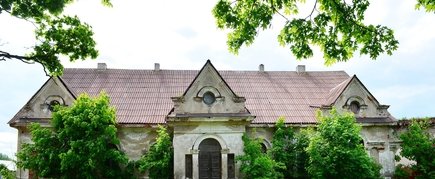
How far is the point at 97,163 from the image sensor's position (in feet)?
Result: 62.8

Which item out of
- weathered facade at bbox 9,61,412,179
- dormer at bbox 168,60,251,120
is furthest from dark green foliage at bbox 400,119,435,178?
dormer at bbox 168,60,251,120

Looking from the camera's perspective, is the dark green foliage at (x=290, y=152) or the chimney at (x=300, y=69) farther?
the chimney at (x=300, y=69)

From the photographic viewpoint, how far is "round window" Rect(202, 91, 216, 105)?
19984 mm

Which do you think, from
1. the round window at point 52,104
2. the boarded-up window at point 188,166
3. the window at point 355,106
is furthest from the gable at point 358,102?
the round window at point 52,104

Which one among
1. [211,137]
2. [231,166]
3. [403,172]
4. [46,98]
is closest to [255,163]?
[231,166]

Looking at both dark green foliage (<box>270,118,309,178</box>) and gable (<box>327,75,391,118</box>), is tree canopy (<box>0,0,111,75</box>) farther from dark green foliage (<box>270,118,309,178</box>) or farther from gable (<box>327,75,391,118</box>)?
gable (<box>327,75,391,118</box>)

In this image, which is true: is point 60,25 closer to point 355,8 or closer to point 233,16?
point 233,16

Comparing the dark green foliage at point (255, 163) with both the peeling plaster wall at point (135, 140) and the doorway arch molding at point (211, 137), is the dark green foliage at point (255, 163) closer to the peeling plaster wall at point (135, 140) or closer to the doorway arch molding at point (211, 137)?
the doorway arch molding at point (211, 137)

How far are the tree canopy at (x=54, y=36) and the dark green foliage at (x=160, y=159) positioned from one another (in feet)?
33.6

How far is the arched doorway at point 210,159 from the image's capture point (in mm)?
19625

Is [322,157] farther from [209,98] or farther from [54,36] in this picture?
[54,36]

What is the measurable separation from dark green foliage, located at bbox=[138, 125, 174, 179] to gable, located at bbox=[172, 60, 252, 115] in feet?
4.47

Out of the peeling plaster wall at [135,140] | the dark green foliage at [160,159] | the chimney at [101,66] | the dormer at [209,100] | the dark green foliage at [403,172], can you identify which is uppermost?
the chimney at [101,66]

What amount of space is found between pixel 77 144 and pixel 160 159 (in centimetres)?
368
